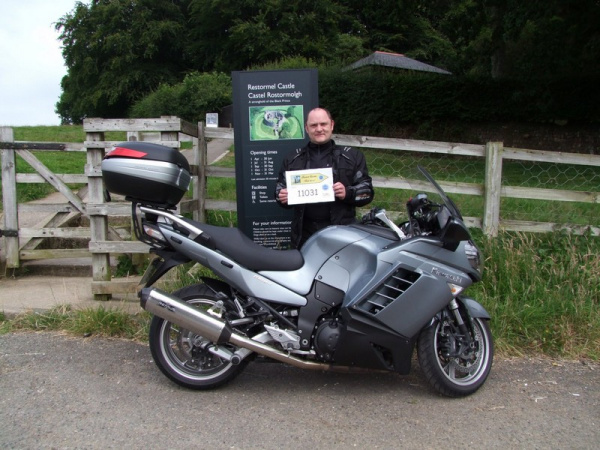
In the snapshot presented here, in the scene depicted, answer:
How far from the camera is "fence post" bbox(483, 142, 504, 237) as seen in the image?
19.2 feet


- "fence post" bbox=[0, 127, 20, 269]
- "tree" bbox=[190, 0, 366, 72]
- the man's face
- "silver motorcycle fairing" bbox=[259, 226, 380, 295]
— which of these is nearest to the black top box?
"silver motorcycle fairing" bbox=[259, 226, 380, 295]

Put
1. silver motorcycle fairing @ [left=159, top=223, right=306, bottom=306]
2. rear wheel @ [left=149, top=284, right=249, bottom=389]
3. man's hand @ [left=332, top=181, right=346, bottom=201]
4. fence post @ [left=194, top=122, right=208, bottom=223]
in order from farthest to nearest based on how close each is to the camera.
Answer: fence post @ [left=194, top=122, right=208, bottom=223], man's hand @ [left=332, top=181, right=346, bottom=201], rear wheel @ [left=149, top=284, right=249, bottom=389], silver motorcycle fairing @ [left=159, top=223, right=306, bottom=306]

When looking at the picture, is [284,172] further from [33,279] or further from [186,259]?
[33,279]

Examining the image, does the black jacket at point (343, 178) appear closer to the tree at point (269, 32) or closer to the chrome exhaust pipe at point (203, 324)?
the chrome exhaust pipe at point (203, 324)

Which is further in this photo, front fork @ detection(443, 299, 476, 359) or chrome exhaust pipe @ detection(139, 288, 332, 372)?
front fork @ detection(443, 299, 476, 359)

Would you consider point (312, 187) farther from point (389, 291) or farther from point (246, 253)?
point (389, 291)

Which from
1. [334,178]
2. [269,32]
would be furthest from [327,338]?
[269,32]

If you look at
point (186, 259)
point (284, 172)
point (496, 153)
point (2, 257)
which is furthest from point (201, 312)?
point (2, 257)

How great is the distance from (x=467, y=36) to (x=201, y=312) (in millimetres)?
18017

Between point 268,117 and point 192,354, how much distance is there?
236 centimetres

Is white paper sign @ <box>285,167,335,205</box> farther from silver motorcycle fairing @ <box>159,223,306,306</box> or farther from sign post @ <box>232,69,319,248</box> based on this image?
sign post @ <box>232,69,319,248</box>

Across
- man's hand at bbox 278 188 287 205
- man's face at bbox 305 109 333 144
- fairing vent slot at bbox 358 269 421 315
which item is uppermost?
man's face at bbox 305 109 333 144

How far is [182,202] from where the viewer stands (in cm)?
555

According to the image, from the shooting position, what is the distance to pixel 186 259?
3719mm
